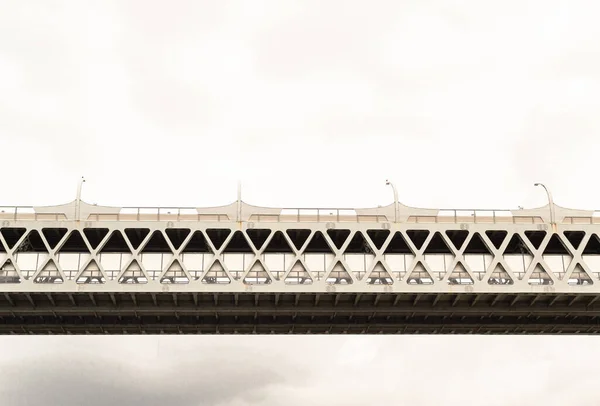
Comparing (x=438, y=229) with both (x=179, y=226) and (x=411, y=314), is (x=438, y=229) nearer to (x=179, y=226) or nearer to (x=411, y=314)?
(x=411, y=314)

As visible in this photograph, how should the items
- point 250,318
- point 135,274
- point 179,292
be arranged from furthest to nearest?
1. point 250,318
2. point 135,274
3. point 179,292

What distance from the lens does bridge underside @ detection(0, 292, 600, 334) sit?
180 feet

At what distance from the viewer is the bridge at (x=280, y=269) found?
52781mm

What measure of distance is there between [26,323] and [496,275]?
95.6 ft

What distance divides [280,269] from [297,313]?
9.90 feet

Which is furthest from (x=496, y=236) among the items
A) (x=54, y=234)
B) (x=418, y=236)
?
(x=54, y=234)

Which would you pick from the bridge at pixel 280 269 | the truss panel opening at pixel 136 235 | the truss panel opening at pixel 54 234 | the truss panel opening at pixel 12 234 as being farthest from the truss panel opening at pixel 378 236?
the truss panel opening at pixel 12 234

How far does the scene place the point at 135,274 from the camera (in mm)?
56312

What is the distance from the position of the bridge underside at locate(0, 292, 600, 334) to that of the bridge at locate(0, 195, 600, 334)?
11 cm

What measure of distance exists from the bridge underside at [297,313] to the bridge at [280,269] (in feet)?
0.37

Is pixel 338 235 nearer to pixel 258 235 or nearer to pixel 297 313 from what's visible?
pixel 258 235

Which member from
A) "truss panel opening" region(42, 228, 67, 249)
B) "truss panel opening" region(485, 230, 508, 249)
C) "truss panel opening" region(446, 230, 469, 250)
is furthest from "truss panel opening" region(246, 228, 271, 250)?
"truss panel opening" region(485, 230, 508, 249)

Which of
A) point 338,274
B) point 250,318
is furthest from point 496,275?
point 250,318

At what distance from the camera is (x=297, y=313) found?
188 feet
